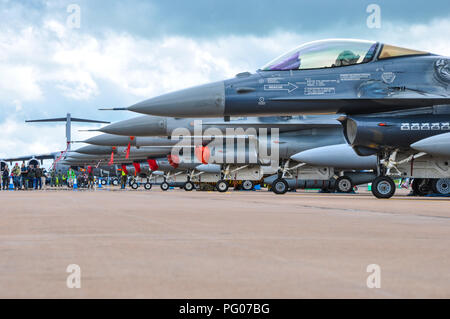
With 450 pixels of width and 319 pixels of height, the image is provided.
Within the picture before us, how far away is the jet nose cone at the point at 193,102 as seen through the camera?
365 inches

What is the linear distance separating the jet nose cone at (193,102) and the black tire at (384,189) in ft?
10.2

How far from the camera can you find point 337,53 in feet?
30.1

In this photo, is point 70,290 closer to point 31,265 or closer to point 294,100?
point 31,265

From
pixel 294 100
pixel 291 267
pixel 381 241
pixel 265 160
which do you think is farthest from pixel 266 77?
pixel 291 267

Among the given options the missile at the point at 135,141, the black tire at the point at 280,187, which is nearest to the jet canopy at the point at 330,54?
the black tire at the point at 280,187

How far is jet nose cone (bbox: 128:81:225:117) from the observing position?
9273 mm

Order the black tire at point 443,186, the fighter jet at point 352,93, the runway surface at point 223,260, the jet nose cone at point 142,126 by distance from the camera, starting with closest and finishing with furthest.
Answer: the runway surface at point 223,260 < the fighter jet at point 352,93 < the black tire at point 443,186 < the jet nose cone at point 142,126

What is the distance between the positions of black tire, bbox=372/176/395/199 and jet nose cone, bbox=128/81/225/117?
3.12m

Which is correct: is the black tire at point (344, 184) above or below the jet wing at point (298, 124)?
below

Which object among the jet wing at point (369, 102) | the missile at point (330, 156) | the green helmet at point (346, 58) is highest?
the green helmet at point (346, 58)

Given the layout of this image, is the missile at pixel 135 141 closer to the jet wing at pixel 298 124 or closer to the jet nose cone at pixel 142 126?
the jet nose cone at pixel 142 126

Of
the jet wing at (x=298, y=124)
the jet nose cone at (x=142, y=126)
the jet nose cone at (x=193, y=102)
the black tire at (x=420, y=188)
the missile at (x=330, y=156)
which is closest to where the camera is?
the jet nose cone at (x=193, y=102)

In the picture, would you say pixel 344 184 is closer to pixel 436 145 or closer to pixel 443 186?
pixel 443 186

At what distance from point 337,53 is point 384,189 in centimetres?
261
